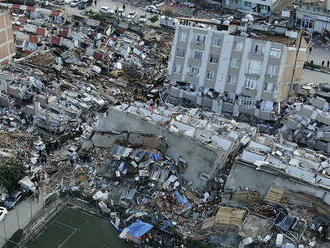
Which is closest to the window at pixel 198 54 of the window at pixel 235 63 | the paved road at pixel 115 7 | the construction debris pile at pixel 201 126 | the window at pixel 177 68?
the window at pixel 177 68

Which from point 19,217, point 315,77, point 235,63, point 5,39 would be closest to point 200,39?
point 235,63

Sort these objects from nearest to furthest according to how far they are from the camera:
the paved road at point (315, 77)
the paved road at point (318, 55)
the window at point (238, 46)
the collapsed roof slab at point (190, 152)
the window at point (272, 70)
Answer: the collapsed roof slab at point (190, 152) < the window at point (272, 70) < the window at point (238, 46) < the paved road at point (315, 77) < the paved road at point (318, 55)

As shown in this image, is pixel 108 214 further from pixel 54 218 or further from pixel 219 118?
pixel 219 118

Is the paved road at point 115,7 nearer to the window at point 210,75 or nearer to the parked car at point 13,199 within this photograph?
the window at point 210,75

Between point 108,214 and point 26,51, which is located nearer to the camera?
point 108,214

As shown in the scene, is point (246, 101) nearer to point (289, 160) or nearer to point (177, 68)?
point (177, 68)

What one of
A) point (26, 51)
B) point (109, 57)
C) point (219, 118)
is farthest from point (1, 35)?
point (219, 118)

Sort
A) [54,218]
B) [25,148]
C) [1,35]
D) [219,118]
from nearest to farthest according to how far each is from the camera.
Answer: [54,218] < [25,148] < [219,118] < [1,35]
